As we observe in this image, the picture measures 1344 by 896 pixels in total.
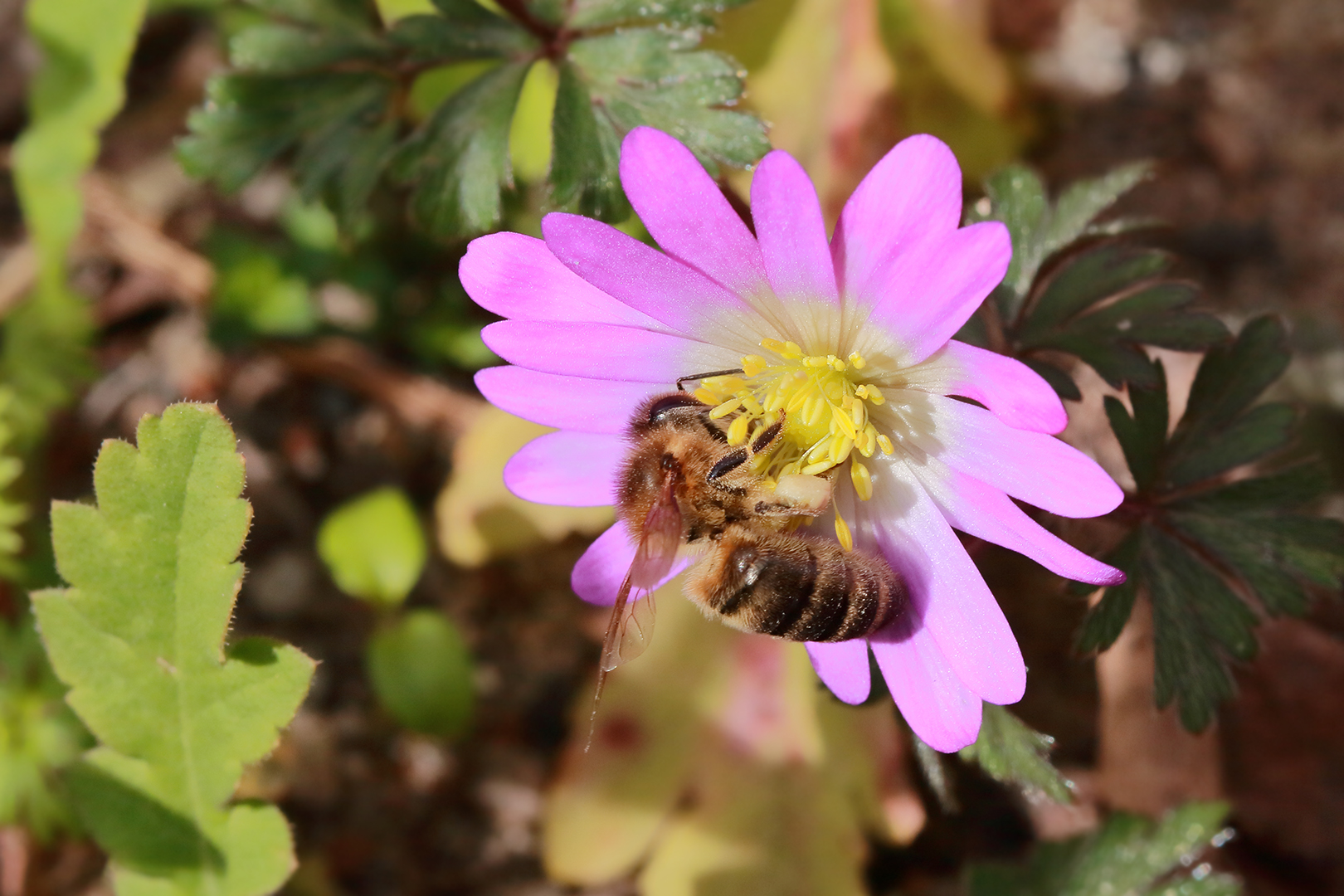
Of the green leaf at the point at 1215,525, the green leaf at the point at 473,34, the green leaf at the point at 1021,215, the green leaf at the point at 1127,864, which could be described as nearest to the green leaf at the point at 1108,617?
the green leaf at the point at 1215,525

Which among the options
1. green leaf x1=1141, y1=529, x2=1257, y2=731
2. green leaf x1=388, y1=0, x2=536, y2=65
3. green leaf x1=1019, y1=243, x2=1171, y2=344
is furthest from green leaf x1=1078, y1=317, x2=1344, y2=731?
green leaf x1=388, y1=0, x2=536, y2=65

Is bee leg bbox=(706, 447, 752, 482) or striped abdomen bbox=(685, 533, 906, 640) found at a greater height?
bee leg bbox=(706, 447, 752, 482)

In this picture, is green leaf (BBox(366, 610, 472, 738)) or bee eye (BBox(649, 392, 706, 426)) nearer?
bee eye (BBox(649, 392, 706, 426))

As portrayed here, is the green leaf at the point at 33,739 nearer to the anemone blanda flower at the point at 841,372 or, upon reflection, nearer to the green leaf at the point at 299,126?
the green leaf at the point at 299,126

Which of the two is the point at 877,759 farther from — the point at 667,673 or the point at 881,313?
the point at 881,313

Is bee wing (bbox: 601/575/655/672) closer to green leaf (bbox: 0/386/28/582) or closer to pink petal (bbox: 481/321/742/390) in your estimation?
pink petal (bbox: 481/321/742/390)

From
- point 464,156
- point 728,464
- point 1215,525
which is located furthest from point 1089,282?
point 464,156
